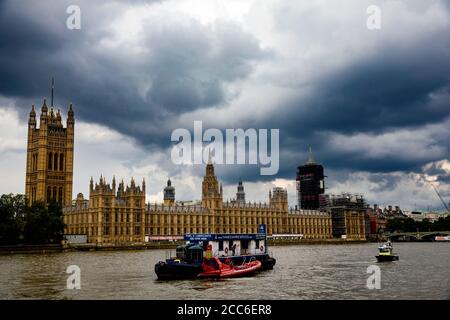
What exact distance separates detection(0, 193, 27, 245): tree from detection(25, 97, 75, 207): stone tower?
6394 centimetres

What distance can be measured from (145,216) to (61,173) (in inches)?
1700

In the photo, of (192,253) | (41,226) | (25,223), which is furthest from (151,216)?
(192,253)

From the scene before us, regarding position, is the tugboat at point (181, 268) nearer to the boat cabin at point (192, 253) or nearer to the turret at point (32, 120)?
the boat cabin at point (192, 253)

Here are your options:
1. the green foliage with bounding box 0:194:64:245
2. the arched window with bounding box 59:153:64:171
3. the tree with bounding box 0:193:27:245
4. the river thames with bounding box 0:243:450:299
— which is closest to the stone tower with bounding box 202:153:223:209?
the arched window with bounding box 59:153:64:171

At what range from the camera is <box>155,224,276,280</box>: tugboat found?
175ft

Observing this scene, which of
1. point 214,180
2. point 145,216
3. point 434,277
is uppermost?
point 214,180

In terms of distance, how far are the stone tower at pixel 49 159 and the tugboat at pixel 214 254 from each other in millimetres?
121385

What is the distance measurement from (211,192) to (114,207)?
142ft

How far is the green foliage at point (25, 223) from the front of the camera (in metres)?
104

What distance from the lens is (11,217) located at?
110000mm

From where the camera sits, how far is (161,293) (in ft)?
140

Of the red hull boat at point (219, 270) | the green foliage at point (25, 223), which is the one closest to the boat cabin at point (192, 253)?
the red hull boat at point (219, 270)
